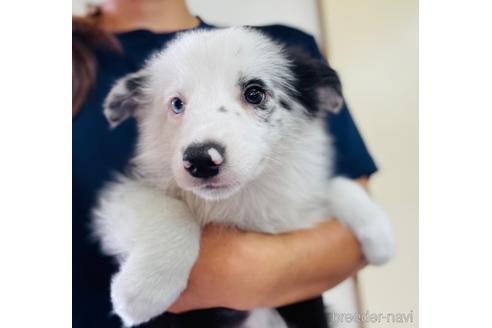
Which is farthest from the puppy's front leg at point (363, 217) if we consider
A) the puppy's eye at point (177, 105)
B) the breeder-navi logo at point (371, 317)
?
the puppy's eye at point (177, 105)

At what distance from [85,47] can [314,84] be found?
57 cm

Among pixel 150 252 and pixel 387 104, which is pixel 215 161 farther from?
pixel 387 104

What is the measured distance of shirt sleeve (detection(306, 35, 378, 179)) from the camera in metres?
1.26

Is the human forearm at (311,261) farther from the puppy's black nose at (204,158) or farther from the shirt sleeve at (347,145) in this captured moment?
the puppy's black nose at (204,158)

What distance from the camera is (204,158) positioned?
3.14 feet

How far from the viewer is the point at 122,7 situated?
118 cm

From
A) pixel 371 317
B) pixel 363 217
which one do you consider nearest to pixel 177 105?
pixel 363 217

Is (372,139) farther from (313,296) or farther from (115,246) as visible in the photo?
A: (115,246)

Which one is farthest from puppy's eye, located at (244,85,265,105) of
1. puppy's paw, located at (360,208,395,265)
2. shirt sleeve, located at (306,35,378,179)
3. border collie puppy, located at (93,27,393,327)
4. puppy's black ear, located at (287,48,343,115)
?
puppy's paw, located at (360,208,395,265)

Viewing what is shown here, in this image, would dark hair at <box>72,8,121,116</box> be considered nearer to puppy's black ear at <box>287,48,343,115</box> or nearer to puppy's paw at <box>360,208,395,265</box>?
puppy's black ear at <box>287,48,343,115</box>

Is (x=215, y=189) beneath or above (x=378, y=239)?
above

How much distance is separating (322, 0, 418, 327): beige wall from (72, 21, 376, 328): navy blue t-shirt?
180 millimetres
